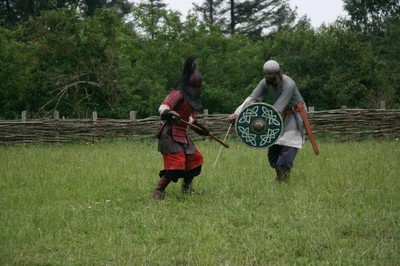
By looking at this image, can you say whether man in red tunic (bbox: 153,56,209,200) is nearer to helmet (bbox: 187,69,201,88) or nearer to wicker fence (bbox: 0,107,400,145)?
helmet (bbox: 187,69,201,88)

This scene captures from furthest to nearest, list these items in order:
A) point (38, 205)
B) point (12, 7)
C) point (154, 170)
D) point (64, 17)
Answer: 1. point (12, 7)
2. point (64, 17)
3. point (154, 170)
4. point (38, 205)

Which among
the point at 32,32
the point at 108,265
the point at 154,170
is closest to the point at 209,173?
the point at 154,170

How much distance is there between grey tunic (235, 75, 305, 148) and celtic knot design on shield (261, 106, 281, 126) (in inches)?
5.1

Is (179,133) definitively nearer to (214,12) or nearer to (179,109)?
(179,109)

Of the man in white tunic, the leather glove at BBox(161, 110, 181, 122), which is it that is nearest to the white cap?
the man in white tunic

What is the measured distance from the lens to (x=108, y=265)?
3.88m

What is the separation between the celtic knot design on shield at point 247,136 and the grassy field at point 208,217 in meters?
0.54

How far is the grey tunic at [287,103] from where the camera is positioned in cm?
697

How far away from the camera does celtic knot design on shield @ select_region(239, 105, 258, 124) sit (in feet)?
22.7

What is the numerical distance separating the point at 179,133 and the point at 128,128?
935 cm

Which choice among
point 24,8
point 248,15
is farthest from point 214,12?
point 24,8

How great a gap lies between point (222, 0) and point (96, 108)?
12275 millimetres

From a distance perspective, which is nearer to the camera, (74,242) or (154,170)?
(74,242)

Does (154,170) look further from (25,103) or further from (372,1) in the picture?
(372,1)
